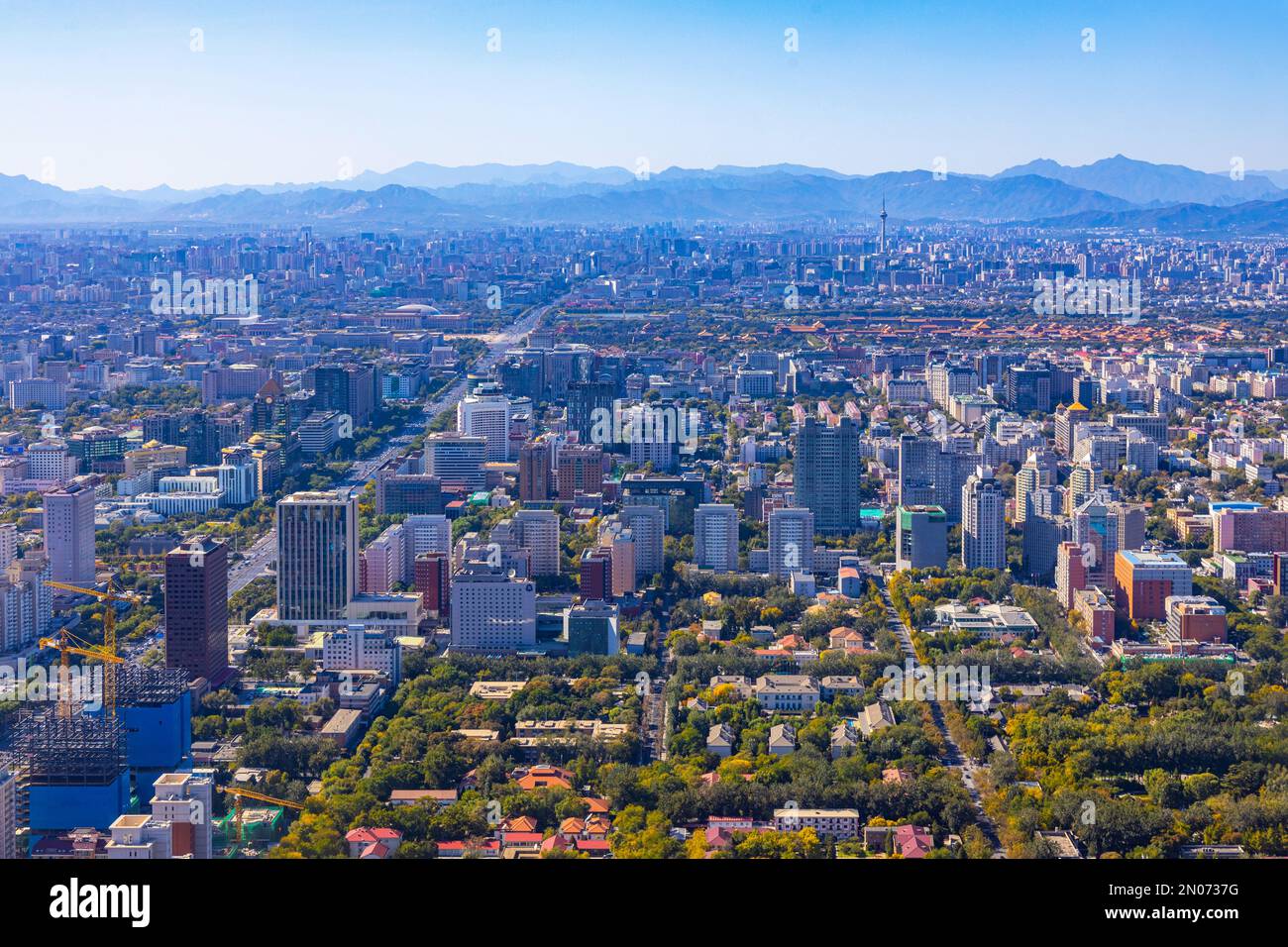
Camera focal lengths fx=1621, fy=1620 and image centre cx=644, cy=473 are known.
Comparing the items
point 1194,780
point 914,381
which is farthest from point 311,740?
point 914,381

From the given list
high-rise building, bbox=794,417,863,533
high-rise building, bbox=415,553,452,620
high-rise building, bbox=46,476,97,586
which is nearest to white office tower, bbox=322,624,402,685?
high-rise building, bbox=415,553,452,620

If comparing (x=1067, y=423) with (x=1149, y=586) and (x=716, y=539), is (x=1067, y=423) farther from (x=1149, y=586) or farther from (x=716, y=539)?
(x=1149, y=586)

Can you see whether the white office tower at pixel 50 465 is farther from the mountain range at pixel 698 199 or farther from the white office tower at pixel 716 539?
the mountain range at pixel 698 199

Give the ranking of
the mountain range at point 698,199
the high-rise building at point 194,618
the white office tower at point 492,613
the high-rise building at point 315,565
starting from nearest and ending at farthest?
1. the high-rise building at point 194,618
2. the white office tower at point 492,613
3. the high-rise building at point 315,565
4. the mountain range at point 698,199

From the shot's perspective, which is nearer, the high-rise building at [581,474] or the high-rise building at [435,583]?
the high-rise building at [435,583]

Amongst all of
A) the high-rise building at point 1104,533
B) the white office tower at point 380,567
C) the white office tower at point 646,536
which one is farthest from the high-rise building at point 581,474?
the high-rise building at point 1104,533

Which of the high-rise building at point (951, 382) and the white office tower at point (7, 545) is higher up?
the high-rise building at point (951, 382)

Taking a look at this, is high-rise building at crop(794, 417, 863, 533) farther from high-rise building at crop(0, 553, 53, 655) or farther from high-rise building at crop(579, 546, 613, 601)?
high-rise building at crop(0, 553, 53, 655)
